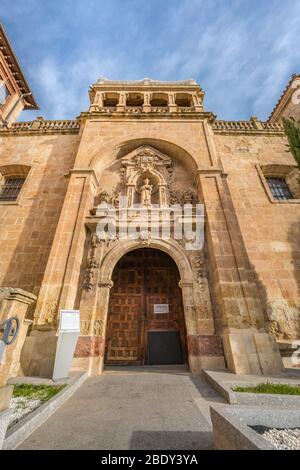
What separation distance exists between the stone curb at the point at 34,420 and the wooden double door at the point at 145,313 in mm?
3426

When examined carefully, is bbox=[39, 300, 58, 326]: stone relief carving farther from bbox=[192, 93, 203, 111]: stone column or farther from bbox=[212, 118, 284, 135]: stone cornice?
bbox=[192, 93, 203, 111]: stone column

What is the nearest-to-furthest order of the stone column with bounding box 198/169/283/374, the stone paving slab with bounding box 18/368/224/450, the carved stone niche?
the stone paving slab with bounding box 18/368/224/450 < the stone column with bounding box 198/169/283/374 < the carved stone niche

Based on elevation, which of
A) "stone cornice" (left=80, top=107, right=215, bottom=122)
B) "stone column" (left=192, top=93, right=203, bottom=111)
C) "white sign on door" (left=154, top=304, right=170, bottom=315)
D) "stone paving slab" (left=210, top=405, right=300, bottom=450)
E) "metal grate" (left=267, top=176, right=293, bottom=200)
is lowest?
"stone paving slab" (left=210, top=405, right=300, bottom=450)

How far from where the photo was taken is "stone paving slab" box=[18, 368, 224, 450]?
92.7 inches

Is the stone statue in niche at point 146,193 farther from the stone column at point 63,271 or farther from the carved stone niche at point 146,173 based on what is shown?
the stone column at point 63,271

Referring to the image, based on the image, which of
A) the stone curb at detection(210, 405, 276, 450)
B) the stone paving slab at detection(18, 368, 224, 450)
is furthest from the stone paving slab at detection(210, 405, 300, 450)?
the stone paving slab at detection(18, 368, 224, 450)

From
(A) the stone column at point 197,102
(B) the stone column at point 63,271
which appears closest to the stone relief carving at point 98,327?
(B) the stone column at point 63,271

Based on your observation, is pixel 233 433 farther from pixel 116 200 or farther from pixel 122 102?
pixel 122 102

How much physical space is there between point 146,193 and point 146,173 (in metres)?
1.22

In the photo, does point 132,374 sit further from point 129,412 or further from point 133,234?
point 133,234

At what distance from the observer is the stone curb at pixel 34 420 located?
7.30ft

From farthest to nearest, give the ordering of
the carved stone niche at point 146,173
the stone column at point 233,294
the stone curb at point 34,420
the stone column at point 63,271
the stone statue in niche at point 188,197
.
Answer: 1. the carved stone niche at point 146,173
2. the stone statue in niche at point 188,197
3. the stone column at point 63,271
4. the stone column at point 233,294
5. the stone curb at point 34,420

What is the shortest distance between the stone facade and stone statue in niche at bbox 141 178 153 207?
328 millimetres
